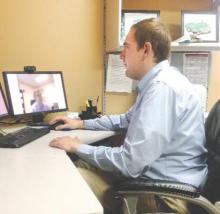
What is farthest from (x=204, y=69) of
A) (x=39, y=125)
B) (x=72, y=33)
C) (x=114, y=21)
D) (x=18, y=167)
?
(x=18, y=167)

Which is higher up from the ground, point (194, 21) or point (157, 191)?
point (194, 21)

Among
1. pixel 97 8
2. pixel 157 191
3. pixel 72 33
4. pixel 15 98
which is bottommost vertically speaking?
pixel 157 191

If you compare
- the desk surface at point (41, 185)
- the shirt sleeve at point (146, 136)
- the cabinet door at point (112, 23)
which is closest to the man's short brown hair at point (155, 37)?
the shirt sleeve at point (146, 136)

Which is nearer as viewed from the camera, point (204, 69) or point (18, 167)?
point (18, 167)

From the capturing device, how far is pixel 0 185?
1.08m

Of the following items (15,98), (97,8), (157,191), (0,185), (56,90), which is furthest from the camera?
(97,8)

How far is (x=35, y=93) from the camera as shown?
2205mm

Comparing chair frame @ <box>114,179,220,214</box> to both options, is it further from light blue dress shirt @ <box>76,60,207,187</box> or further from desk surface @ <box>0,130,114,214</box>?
desk surface @ <box>0,130,114,214</box>

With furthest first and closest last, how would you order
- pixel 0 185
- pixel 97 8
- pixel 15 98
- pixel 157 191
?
pixel 97 8 < pixel 15 98 < pixel 157 191 < pixel 0 185

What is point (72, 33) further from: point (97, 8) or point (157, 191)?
point (157, 191)

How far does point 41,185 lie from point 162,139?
50 centimetres

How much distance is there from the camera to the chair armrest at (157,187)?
1231 millimetres

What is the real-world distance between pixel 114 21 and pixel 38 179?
1493 mm

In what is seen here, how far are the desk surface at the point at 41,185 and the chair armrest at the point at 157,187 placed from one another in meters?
0.19
